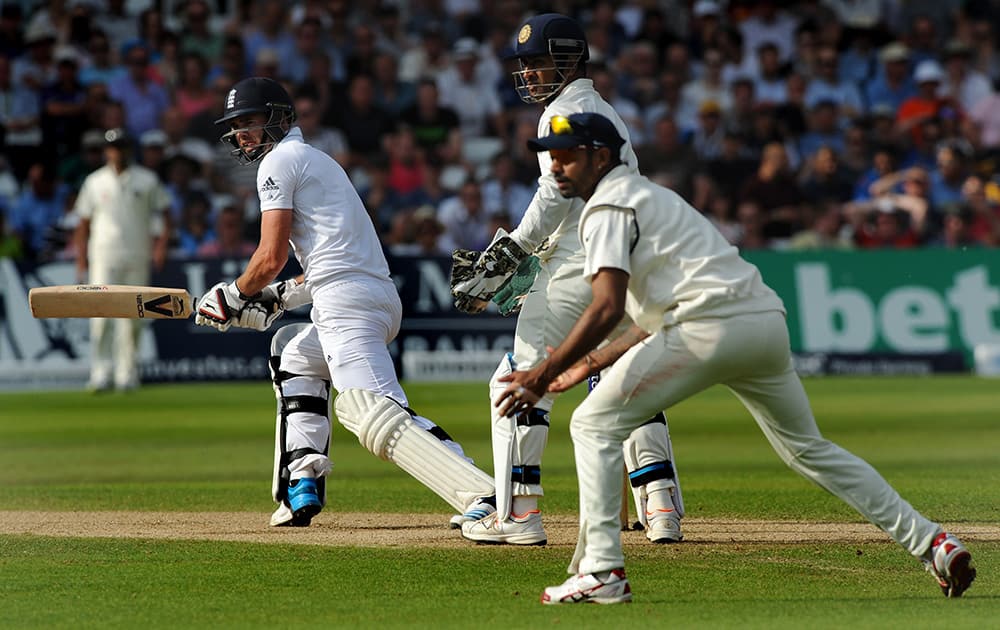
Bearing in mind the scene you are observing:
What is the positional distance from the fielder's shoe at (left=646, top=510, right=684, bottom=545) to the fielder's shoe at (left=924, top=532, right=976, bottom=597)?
1.61 meters

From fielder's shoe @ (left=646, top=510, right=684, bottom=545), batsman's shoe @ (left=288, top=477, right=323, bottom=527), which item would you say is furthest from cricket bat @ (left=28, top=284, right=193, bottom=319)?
fielder's shoe @ (left=646, top=510, right=684, bottom=545)

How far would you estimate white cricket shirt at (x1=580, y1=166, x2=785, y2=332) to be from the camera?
5.07m

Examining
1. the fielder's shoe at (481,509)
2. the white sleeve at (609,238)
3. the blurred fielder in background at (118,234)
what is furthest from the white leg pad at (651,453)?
the blurred fielder in background at (118,234)

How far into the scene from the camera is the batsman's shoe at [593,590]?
5.12m

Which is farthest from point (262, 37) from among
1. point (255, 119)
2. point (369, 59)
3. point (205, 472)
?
point (255, 119)

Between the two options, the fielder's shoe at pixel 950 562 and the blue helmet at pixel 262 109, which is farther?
the blue helmet at pixel 262 109

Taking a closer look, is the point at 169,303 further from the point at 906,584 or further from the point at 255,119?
the point at 906,584

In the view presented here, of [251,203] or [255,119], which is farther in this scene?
[251,203]

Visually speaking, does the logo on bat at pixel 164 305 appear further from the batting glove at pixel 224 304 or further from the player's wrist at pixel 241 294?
the player's wrist at pixel 241 294

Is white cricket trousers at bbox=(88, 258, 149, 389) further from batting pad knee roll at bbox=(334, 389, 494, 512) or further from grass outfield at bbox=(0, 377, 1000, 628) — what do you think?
batting pad knee roll at bbox=(334, 389, 494, 512)

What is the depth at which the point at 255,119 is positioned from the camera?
23.3 feet

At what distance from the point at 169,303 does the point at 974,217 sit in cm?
1356

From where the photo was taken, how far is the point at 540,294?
21.9 ft

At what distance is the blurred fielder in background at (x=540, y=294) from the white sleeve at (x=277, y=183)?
0.81 metres
